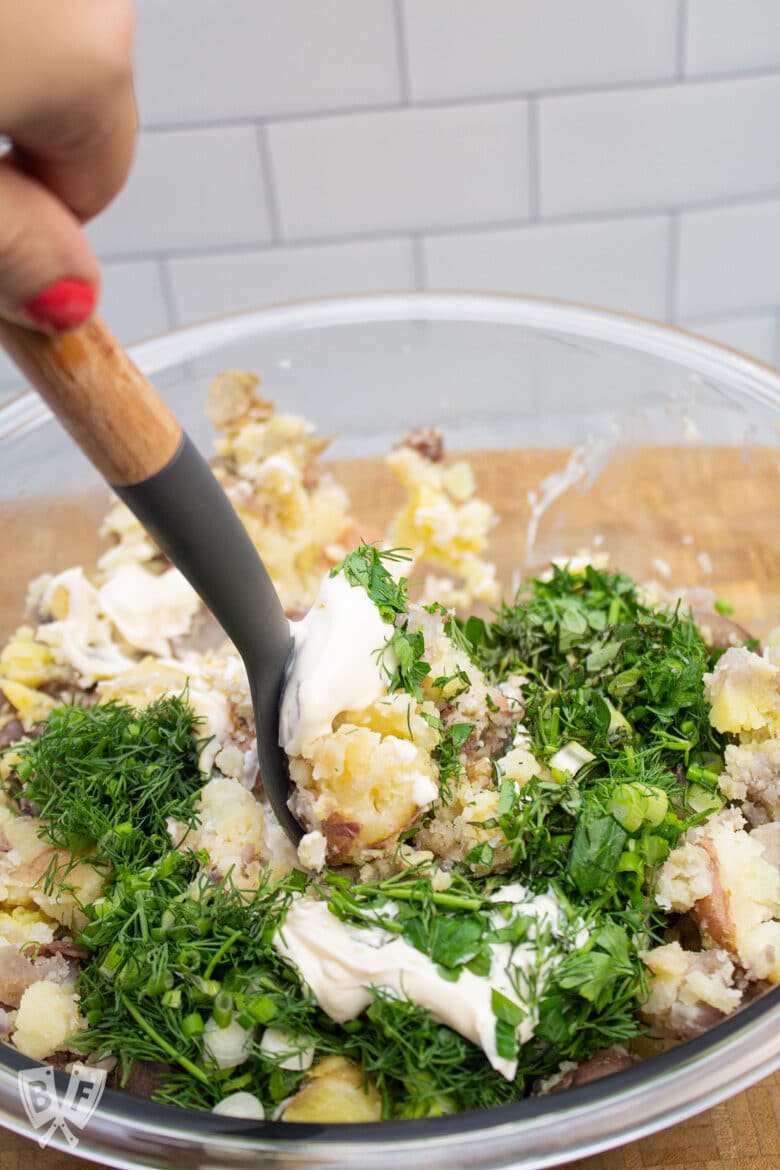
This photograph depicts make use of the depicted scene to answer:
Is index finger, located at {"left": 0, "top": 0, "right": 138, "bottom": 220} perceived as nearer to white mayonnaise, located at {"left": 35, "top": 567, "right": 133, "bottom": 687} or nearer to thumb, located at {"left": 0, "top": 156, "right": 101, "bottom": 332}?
thumb, located at {"left": 0, "top": 156, "right": 101, "bottom": 332}

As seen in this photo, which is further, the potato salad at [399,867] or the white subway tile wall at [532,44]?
the white subway tile wall at [532,44]

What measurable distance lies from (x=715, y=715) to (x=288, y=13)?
166 centimetres

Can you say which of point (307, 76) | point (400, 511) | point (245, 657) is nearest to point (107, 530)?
point (400, 511)

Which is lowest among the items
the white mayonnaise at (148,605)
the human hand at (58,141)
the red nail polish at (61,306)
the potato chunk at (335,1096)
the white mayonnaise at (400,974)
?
the white mayonnaise at (148,605)

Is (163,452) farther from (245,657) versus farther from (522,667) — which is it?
(522,667)

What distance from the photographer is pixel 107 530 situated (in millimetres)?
1593

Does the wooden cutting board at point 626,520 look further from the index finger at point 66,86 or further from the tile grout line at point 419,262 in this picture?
the index finger at point 66,86

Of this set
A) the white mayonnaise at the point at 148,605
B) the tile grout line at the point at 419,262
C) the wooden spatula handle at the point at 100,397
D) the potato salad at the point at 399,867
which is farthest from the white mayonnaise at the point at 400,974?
the tile grout line at the point at 419,262

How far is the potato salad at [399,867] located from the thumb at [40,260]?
17.0 inches

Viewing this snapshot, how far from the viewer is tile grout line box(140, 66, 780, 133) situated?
2119 millimetres

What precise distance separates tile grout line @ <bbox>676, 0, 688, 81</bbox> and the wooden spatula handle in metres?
1.82

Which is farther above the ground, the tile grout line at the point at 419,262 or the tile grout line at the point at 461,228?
the tile grout line at the point at 461,228

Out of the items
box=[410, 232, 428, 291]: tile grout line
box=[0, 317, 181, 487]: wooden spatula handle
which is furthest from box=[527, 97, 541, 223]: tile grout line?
box=[0, 317, 181, 487]: wooden spatula handle

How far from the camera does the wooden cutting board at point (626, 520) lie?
1.45 metres
